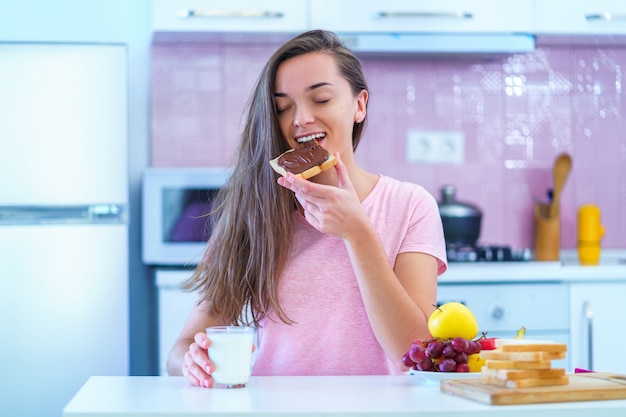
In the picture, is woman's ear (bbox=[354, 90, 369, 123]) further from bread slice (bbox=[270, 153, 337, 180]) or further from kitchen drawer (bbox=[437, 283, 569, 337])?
kitchen drawer (bbox=[437, 283, 569, 337])

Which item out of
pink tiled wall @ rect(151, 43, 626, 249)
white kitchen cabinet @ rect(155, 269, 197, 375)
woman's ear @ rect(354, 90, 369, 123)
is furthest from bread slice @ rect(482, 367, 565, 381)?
pink tiled wall @ rect(151, 43, 626, 249)

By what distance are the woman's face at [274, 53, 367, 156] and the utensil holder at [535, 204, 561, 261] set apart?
206cm

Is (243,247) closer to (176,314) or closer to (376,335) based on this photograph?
(376,335)

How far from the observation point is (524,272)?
3230 millimetres

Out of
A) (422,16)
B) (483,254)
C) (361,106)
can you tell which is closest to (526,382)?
(361,106)

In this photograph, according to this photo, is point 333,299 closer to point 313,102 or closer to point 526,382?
point 313,102

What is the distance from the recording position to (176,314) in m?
3.18

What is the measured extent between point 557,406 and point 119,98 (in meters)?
2.31

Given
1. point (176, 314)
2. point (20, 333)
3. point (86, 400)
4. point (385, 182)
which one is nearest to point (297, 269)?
point (385, 182)

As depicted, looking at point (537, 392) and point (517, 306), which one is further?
point (517, 306)

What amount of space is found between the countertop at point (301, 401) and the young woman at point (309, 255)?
29cm

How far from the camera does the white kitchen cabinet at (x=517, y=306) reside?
3.19m

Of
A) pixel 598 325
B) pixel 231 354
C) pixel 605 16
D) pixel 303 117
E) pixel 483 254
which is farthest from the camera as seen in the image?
pixel 605 16

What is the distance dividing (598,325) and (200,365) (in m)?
2.25
